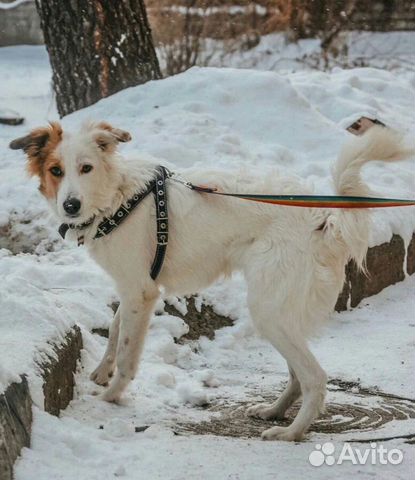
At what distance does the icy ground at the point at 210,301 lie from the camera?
3.56 metres

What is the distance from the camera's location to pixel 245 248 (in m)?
4.38

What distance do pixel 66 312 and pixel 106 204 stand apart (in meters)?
0.71

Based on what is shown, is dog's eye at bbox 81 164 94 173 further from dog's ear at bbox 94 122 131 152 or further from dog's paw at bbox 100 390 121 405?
dog's paw at bbox 100 390 121 405

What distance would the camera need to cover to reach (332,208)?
167 inches

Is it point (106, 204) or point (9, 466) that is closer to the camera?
point (9, 466)

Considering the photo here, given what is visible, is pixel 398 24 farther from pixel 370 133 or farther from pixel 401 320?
pixel 370 133

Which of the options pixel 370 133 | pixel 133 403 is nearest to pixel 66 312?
pixel 133 403

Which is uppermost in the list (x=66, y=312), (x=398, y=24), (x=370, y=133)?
(x=370, y=133)

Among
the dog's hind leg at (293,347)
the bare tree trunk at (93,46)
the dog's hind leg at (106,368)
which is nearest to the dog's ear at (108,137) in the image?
the dog's hind leg at (106,368)

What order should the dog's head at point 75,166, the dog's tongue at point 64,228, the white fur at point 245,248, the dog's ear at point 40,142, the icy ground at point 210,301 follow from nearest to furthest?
the icy ground at point 210,301 < the white fur at point 245,248 < the dog's head at point 75,166 < the dog's ear at point 40,142 < the dog's tongue at point 64,228

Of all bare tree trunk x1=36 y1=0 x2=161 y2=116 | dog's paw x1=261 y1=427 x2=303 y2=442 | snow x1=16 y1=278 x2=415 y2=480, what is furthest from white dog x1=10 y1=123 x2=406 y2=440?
bare tree trunk x1=36 y1=0 x2=161 y2=116

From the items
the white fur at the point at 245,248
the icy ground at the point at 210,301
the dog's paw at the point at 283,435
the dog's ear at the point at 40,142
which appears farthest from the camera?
the dog's ear at the point at 40,142

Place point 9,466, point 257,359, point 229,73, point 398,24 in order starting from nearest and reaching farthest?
point 9,466, point 257,359, point 229,73, point 398,24
